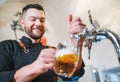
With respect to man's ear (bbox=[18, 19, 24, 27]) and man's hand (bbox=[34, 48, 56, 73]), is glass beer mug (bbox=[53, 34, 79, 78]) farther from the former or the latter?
man's ear (bbox=[18, 19, 24, 27])

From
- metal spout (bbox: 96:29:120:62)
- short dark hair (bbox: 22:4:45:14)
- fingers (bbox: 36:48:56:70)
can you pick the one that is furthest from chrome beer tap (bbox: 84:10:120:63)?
short dark hair (bbox: 22:4:45:14)

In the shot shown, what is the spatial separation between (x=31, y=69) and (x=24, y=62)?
333 millimetres

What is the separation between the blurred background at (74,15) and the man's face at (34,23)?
10 cm

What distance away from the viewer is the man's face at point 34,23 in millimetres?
1330

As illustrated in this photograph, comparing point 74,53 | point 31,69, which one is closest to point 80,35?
point 74,53

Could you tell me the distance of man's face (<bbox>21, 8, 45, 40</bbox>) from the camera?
133cm

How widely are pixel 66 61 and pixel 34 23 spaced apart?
0.74 meters

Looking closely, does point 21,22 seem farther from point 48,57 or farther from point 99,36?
Answer: point 99,36

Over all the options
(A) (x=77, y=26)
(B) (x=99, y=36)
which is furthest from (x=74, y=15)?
(B) (x=99, y=36)

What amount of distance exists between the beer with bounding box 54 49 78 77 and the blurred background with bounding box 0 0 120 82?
2.22 feet

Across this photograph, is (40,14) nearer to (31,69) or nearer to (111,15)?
(111,15)

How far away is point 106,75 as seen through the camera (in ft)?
1.70

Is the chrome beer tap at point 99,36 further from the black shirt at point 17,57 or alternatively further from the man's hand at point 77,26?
the black shirt at point 17,57

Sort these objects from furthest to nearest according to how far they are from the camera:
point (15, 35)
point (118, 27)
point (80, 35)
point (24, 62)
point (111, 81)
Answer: point (15, 35) → point (118, 27) → point (24, 62) → point (80, 35) → point (111, 81)
